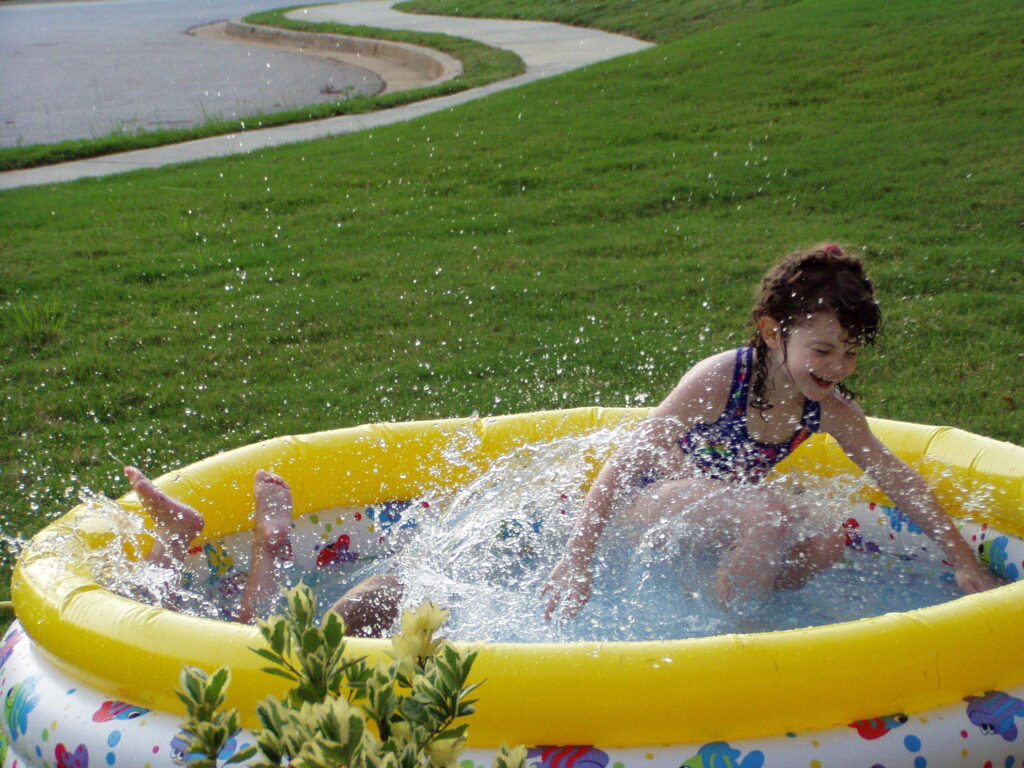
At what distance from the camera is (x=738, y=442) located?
2977 millimetres

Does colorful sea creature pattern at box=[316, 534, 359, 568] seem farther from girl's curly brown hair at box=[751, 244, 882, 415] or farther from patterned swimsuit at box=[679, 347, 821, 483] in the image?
girl's curly brown hair at box=[751, 244, 882, 415]

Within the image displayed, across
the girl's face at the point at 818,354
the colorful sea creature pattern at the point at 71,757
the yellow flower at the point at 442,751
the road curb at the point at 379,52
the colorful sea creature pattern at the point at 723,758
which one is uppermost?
the road curb at the point at 379,52

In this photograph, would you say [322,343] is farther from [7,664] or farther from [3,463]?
[7,664]

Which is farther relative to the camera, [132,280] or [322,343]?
[132,280]

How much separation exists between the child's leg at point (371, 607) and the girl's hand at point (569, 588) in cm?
42

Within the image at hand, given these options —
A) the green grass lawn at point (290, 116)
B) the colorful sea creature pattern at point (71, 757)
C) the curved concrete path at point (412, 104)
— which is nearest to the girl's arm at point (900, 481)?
the colorful sea creature pattern at point (71, 757)

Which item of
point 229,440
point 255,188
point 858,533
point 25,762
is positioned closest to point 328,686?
point 25,762

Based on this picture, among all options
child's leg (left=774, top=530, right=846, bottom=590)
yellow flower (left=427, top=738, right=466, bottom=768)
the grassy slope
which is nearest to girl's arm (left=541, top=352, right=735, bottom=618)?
child's leg (left=774, top=530, right=846, bottom=590)

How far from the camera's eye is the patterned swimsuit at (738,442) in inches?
114

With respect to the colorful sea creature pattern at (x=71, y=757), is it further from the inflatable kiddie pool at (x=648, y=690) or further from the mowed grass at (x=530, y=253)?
the mowed grass at (x=530, y=253)

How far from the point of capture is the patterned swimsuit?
2.91 meters

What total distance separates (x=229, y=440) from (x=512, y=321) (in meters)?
1.69

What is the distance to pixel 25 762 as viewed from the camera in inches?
87.0

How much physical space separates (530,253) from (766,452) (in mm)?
3542
